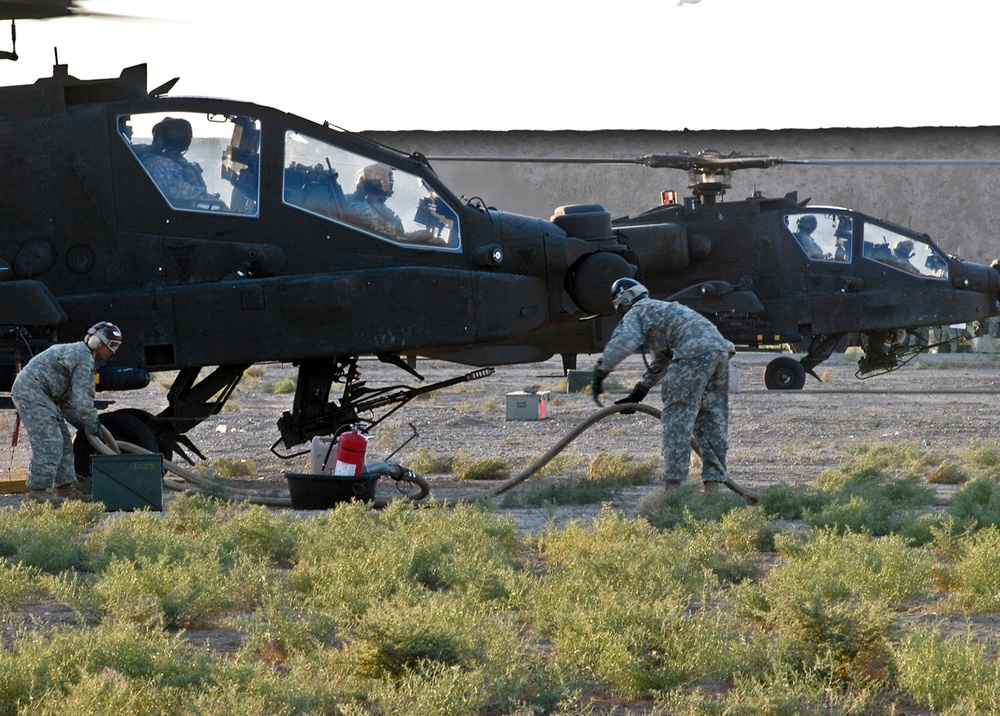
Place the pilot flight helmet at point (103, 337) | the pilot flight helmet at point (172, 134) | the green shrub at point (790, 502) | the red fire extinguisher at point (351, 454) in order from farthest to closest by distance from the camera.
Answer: the pilot flight helmet at point (172, 134)
the pilot flight helmet at point (103, 337)
the red fire extinguisher at point (351, 454)
the green shrub at point (790, 502)

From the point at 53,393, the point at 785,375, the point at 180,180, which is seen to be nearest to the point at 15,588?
the point at 53,393

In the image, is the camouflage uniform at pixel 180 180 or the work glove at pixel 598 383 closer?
the work glove at pixel 598 383

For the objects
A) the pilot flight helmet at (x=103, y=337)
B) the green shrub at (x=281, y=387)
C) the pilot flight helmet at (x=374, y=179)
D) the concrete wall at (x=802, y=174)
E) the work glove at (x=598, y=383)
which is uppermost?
the concrete wall at (x=802, y=174)

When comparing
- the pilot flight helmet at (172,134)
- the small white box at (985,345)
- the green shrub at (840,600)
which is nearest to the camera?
the green shrub at (840,600)

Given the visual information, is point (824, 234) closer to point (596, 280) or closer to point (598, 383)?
point (596, 280)

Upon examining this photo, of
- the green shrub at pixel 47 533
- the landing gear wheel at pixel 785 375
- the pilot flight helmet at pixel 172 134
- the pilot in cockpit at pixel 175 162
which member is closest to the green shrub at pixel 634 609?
the green shrub at pixel 47 533

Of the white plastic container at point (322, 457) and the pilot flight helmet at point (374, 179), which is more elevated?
the pilot flight helmet at point (374, 179)

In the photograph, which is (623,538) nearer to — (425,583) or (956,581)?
(425,583)

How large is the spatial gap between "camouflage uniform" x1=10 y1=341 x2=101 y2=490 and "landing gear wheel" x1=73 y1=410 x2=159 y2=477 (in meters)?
0.85

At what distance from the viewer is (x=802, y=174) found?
140 ft

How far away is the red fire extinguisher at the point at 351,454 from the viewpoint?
33.2 ft

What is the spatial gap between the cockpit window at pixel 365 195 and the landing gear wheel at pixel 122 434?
2.24 meters

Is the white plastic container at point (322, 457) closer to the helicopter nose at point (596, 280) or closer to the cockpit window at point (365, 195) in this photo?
the cockpit window at point (365, 195)

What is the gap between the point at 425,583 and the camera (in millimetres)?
7031
